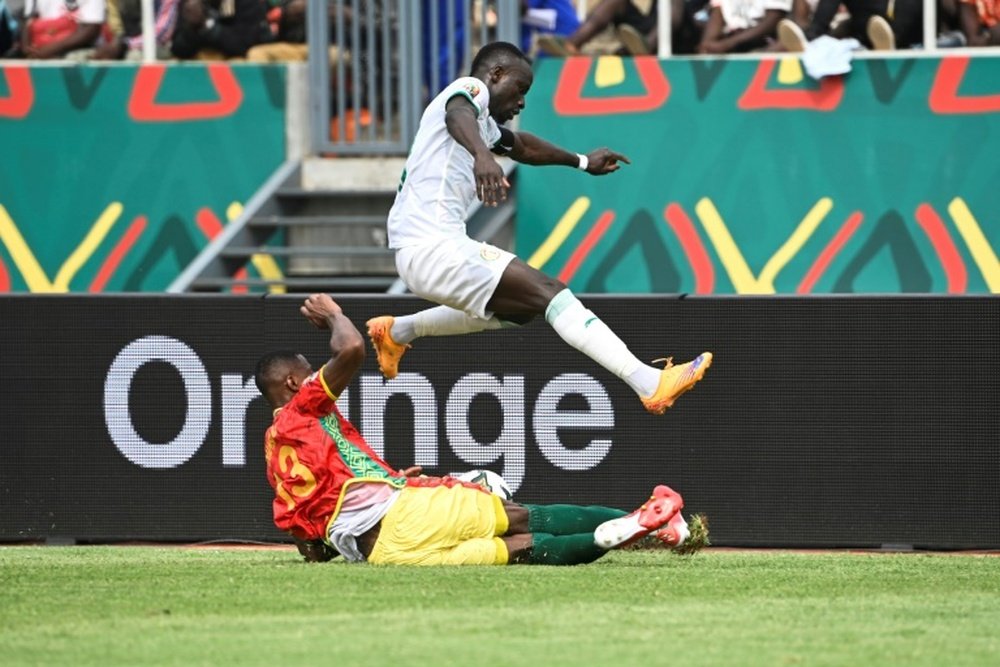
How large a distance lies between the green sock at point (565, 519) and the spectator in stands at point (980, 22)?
295 inches

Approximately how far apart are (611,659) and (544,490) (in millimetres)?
4927

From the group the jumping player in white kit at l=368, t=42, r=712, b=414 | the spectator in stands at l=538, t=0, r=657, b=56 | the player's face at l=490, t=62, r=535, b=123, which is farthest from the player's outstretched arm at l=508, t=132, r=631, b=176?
the spectator in stands at l=538, t=0, r=657, b=56

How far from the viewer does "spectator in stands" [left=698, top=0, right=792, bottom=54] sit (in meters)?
15.7

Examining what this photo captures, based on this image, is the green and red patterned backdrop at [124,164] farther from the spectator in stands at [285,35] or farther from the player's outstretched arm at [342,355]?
the player's outstretched arm at [342,355]

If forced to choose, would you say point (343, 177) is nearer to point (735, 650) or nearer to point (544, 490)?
point (544, 490)

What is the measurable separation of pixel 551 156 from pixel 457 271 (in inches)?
49.1

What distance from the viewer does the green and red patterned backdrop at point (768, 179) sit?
15.4 metres

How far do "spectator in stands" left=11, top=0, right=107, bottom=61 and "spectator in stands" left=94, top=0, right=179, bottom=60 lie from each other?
17 centimetres

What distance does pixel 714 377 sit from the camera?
1144cm

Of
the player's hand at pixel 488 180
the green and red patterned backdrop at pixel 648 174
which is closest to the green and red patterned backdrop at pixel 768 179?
the green and red patterned backdrop at pixel 648 174

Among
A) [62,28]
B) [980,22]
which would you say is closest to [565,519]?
[980,22]

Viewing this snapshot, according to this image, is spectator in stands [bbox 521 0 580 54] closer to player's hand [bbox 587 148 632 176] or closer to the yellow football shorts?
player's hand [bbox 587 148 632 176]

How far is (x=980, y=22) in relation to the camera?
1537 cm

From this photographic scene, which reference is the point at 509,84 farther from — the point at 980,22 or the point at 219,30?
the point at 219,30
